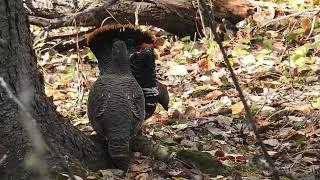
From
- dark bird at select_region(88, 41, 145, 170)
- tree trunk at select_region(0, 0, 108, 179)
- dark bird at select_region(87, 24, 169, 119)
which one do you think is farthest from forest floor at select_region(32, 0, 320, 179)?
tree trunk at select_region(0, 0, 108, 179)

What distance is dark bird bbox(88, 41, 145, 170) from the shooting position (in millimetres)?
3984

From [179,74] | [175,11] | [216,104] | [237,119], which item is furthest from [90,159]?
[175,11]

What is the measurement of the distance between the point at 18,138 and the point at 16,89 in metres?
0.30

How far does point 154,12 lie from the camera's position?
8.10 meters

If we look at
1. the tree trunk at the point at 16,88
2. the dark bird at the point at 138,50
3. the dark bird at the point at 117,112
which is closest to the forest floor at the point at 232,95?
the dark bird at the point at 117,112

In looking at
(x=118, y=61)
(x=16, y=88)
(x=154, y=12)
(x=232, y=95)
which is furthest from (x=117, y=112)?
(x=154, y=12)

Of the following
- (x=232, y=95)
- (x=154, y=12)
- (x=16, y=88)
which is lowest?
(x=232, y=95)

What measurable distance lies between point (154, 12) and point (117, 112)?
4208mm

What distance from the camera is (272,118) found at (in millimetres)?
5547

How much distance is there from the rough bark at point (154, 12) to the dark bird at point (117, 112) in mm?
3282

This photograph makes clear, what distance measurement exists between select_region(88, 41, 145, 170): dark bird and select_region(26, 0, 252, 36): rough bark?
129 inches

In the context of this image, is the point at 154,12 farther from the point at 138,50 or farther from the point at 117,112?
the point at 117,112

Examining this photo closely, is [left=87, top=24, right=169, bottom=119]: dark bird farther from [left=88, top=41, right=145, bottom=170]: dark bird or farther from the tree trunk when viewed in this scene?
the tree trunk

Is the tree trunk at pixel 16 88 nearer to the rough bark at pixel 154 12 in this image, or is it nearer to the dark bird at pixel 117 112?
the dark bird at pixel 117 112
